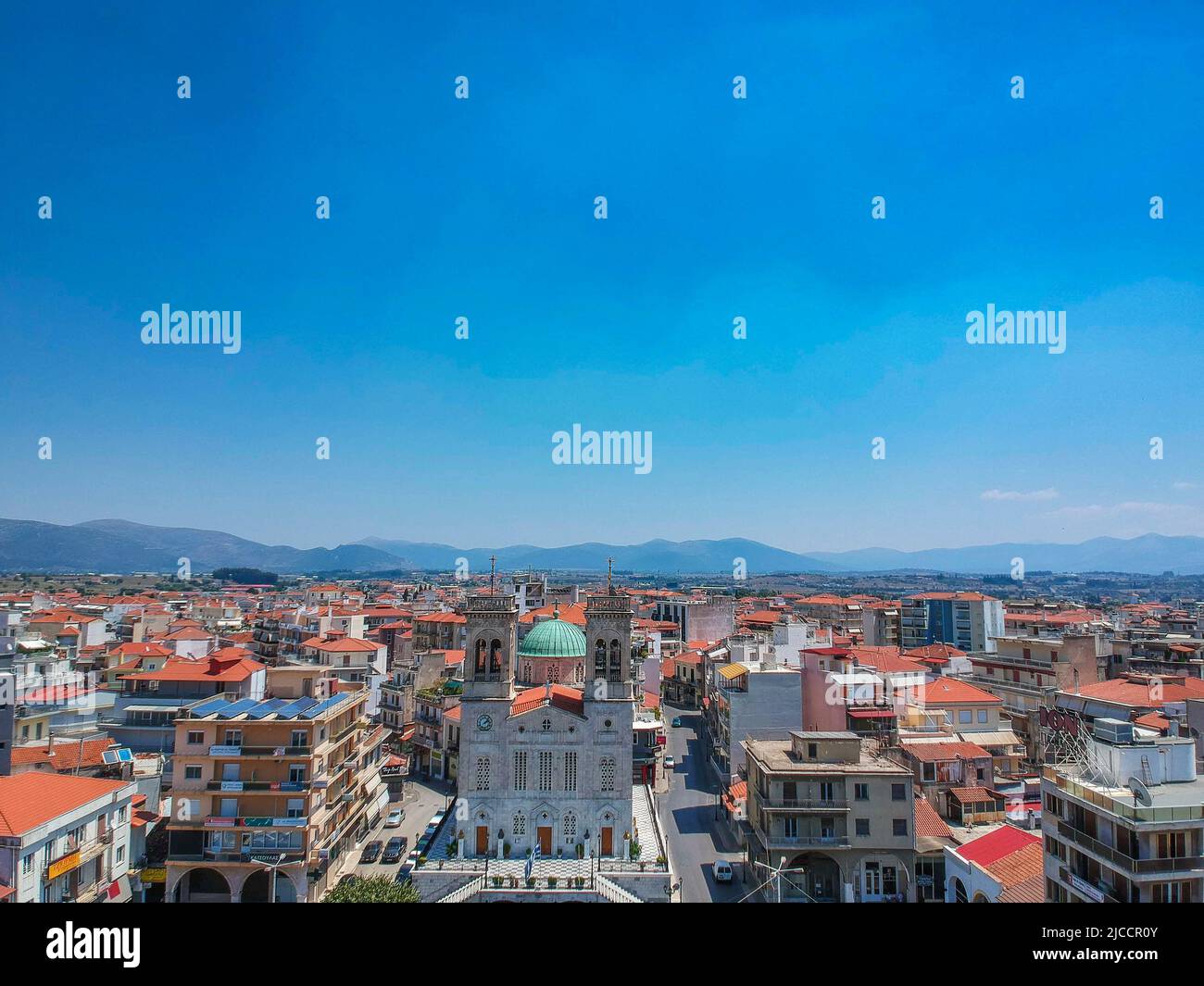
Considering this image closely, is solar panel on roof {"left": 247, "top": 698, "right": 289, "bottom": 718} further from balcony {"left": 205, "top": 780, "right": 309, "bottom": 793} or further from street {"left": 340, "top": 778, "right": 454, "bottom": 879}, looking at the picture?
street {"left": 340, "top": 778, "right": 454, "bottom": 879}

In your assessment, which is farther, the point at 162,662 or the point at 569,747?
the point at 162,662

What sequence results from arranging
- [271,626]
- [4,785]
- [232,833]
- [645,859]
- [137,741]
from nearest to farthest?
[4,785]
[232,833]
[645,859]
[137,741]
[271,626]

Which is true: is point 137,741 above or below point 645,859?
above

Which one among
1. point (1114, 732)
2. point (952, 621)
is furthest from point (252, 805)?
point (952, 621)

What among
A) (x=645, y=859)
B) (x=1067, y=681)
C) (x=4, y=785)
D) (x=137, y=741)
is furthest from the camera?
(x=1067, y=681)

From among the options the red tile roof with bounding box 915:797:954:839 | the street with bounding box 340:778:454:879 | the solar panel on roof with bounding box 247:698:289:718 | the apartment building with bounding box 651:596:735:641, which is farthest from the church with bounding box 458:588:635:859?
the apartment building with bounding box 651:596:735:641
